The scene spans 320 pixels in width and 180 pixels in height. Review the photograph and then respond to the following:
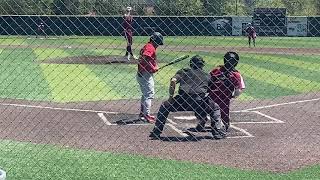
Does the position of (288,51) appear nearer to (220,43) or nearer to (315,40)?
(220,43)

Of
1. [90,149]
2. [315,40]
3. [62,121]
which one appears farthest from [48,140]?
[315,40]

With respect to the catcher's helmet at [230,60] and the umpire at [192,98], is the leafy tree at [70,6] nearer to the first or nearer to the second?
the umpire at [192,98]

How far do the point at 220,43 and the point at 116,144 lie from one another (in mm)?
25282

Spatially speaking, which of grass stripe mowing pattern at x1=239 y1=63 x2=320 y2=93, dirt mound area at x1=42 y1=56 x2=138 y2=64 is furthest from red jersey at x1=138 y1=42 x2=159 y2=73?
dirt mound area at x1=42 y1=56 x2=138 y2=64

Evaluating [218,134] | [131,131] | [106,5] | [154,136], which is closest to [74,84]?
[106,5]

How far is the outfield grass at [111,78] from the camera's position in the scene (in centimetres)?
1504

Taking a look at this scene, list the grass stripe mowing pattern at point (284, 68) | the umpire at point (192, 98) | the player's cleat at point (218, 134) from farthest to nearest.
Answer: the grass stripe mowing pattern at point (284, 68)
the player's cleat at point (218, 134)
the umpire at point (192, 98)

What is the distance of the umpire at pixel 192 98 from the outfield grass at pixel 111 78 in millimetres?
4619

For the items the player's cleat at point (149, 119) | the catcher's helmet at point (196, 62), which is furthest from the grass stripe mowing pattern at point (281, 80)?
the catcher's helmet at point (196, 62)

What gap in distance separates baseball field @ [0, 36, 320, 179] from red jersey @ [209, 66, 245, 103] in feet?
2.50

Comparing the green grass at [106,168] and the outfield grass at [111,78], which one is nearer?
the green grass at [106,168]

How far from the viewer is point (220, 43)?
34.0 m

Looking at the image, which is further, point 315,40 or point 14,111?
point 315,40

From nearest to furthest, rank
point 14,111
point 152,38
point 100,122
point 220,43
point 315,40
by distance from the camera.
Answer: point 152,38 < point 100,122 < point 14,111 < point 220,43 < point 315,40
